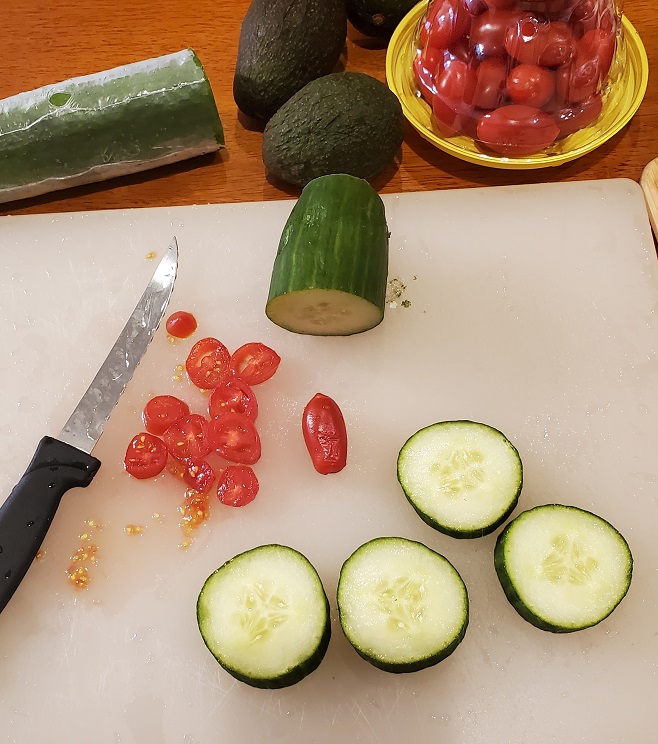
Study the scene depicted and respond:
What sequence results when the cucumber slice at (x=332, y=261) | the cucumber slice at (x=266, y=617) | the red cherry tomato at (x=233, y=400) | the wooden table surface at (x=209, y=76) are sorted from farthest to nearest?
the wooden table surface at (x=209, y=76), the red cherry tomato at (x=233, y=400), the cucumber slice at (x=332, y=261), the cucumber slice at (x=266, y=617)

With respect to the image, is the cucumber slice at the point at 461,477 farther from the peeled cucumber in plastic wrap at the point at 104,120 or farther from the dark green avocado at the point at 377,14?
the dark green avocado at the point at 377,14

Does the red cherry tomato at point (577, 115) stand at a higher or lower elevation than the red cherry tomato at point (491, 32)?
lower

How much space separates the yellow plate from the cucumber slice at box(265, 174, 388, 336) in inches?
18.4

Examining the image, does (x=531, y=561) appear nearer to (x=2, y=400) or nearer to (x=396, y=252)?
(x=396, y=252)

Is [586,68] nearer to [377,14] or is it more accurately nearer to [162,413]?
[377,14]

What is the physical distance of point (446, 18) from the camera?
1.95 metres

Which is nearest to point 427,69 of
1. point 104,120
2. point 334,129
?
point 334,129

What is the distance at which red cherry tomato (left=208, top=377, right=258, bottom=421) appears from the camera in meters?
1.73

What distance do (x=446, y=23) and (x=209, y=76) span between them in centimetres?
82

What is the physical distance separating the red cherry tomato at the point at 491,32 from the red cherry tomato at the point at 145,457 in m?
1.37

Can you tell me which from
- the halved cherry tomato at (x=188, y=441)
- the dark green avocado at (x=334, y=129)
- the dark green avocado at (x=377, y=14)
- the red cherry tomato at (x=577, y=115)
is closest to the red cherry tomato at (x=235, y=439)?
the halved cherry tomato at (x=188, y=441)

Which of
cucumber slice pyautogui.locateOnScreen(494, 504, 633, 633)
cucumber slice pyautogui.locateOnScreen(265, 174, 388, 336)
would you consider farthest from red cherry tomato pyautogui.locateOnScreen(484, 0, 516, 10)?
cucumber slice pyautogui.locateOnScreen(494, 504, 633, 633)

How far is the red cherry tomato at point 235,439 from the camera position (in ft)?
5.49

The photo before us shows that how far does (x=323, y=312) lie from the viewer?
1725 millimetres
